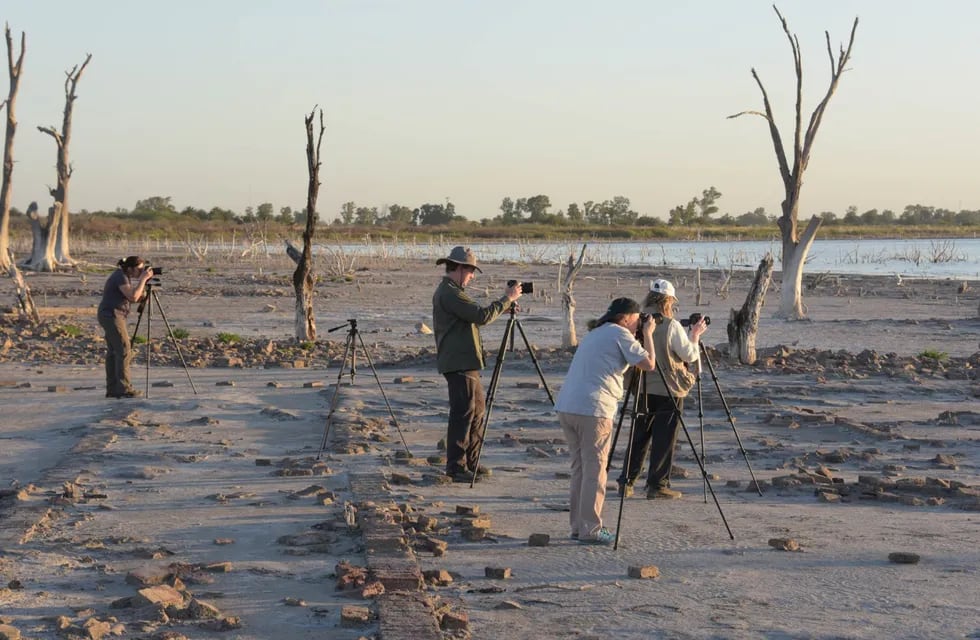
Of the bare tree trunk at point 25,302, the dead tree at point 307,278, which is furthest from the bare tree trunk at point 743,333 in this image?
the bare tree trunk at point 25,302

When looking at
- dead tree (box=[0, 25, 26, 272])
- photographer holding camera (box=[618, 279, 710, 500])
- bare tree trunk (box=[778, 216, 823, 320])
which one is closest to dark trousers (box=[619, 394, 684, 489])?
photographer holding camera (box=[618, 279, 710, 500])

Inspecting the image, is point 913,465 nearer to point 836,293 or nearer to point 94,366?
point 94,366

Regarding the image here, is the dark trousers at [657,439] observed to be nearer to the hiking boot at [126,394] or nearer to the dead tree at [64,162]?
the hiking boot at [126,394]

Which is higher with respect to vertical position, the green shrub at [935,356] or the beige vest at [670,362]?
the beige vest at [670,362]

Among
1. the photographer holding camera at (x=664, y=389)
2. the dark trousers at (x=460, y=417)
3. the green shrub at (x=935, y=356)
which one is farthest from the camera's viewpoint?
the green shrub at (x=935, y=356)

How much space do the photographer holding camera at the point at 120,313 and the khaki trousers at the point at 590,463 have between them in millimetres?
7736

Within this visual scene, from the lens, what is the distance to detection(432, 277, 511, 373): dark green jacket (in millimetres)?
10039

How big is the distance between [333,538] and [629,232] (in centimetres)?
10609

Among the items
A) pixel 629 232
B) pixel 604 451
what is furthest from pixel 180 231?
pixel 604 451

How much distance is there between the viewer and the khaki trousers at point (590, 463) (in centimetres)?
807

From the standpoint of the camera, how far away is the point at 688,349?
9.11 m

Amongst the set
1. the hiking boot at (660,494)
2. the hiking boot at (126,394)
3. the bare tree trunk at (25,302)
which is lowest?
the hiking boot at (126,394)

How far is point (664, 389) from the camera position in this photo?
9477mm

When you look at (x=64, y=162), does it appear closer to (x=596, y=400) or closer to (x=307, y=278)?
(x=307, y=278)
